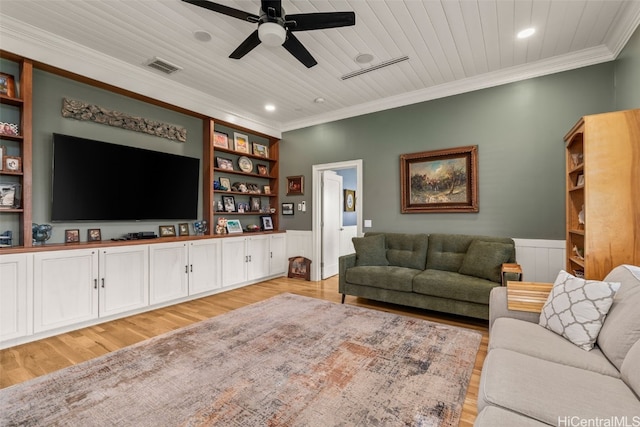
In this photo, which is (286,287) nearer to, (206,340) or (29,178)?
(206,340)

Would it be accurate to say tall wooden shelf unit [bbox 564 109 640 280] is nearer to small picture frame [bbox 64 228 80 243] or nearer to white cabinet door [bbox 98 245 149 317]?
white cabinet door [bbox 98 245 149 317]

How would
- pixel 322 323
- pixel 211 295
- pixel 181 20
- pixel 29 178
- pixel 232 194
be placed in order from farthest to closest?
pixel 232 194, pixel 211 295, pixel 322 323, pixel 29 178, pixel 181 20

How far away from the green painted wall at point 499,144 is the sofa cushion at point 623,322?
196 cm

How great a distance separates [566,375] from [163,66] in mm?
4525

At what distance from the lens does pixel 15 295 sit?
2588mm

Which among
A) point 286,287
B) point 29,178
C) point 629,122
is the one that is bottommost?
point 286,287

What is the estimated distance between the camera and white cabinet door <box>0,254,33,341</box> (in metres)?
2.52

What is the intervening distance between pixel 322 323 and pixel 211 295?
2077 mm

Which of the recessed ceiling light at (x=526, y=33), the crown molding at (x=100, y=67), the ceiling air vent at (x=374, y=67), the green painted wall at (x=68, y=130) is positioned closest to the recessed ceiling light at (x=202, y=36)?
the crown molding at (x=100, y=67)

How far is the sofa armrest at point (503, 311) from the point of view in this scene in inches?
78.6

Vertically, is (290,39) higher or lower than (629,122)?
higher

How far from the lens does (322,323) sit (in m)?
3.06

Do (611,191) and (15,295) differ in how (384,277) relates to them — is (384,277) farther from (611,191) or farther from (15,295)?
(15,295)

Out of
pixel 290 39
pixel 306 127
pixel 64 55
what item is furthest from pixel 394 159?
pixel 64 55
